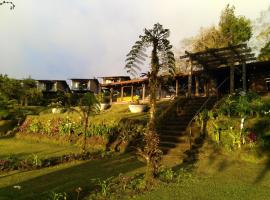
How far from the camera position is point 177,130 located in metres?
19.0

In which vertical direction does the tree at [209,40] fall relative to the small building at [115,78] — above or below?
above

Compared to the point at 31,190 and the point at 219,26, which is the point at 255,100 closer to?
the point at 31,190

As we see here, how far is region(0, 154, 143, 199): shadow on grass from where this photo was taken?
10.2 meters

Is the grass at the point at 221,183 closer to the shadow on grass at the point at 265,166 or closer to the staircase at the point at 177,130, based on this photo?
the shadow on grass at the point at 265,166

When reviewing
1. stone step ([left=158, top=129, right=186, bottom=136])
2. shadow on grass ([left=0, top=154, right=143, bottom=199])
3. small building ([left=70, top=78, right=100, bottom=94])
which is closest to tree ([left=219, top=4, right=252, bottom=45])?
stone step ([left=158, top=129, right=186, bottom=136])

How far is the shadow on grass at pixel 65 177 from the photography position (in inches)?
401

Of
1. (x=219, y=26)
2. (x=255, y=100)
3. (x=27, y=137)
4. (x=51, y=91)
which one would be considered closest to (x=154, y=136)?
(x=255, y=100)

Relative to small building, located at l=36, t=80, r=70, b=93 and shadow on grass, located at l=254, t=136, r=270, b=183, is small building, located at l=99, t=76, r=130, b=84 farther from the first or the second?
shadow on grass, located at l=254, t=136, r=270, b=183

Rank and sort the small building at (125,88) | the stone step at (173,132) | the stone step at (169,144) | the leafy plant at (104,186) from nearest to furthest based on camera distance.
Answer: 1. the leafy plant at (104,186)
2. the stone step at (169,144)
3. the stone step at (173,132)
4. the small building at (125,88)

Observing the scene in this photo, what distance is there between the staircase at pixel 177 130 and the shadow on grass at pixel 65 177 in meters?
1.72

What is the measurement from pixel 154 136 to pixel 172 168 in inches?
100

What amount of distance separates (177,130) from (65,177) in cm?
818

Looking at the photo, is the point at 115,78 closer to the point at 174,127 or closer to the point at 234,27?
the point at 234,27

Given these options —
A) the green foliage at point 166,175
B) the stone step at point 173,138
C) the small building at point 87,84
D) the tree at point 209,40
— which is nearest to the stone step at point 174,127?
the stone step at point 173,138
